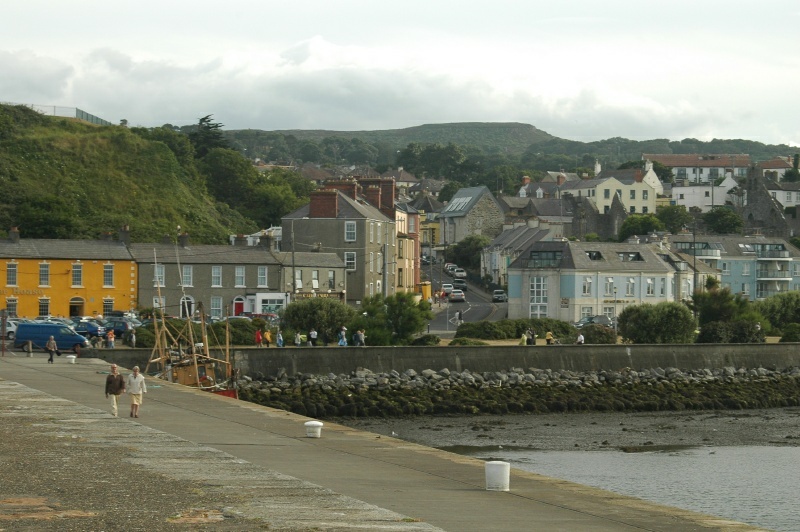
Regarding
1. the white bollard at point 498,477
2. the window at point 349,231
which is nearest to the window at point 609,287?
the window at point 349,231

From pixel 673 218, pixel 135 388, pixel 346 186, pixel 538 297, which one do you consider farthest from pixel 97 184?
pixel 135 388

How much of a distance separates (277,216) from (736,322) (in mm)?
55627

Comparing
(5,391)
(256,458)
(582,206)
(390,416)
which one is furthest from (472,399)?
(582,206)

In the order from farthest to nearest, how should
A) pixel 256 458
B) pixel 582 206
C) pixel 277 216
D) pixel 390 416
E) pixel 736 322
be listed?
1. pixel 582 206
2. pixel 277 216
3. pixel 736 322
4. pixel 390 416
5. pixel 256 458

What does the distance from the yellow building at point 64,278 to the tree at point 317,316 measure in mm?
13677

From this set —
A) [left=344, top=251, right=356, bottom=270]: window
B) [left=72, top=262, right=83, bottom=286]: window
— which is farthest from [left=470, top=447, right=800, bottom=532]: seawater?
[left=344, top=251, right=356, bottom=270]: window

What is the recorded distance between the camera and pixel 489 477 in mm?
18750

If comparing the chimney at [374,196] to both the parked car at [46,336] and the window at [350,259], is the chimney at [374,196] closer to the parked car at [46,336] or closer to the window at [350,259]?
the window at [350,259]

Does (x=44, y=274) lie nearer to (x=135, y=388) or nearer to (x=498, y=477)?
(x=135, y=388)

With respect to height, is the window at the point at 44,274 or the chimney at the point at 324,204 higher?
the chimney at the point at 324,204

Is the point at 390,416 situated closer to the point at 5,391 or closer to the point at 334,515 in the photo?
the point at 5,391

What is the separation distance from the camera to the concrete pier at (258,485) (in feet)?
50.1

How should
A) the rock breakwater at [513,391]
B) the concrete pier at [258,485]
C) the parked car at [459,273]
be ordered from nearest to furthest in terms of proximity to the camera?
the concrete pier at [258,485]
the rock breakwater at [513,391]
the parked car at [459,273]

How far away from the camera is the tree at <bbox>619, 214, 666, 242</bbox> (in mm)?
122812
